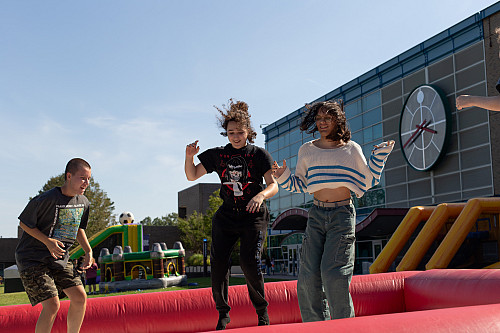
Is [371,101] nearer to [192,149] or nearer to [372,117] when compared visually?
[372,117]

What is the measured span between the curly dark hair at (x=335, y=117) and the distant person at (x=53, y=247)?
210 cm

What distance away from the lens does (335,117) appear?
4.07 m

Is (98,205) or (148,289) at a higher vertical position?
(98,205)

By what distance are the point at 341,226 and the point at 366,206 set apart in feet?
85.8

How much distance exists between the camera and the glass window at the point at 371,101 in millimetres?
28875

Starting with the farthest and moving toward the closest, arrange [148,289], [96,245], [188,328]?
1. [96,245]
2. [148,289]
3. [188,328]

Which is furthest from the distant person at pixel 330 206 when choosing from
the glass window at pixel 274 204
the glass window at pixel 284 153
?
the glass window at pixel 274 204

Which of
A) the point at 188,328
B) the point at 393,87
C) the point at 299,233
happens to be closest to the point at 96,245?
the point at 299,233

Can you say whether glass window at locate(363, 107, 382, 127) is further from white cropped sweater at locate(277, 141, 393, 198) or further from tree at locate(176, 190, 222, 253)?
white cropped sweater at locate(277, 141, 393, 198)

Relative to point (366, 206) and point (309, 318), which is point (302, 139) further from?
point (309, 318)

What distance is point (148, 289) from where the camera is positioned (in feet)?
68.3

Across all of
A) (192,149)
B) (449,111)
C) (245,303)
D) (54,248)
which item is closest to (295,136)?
(449,111)

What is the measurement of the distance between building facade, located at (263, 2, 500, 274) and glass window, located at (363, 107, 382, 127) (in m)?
0.06

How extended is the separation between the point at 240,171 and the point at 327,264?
124 centimetres
